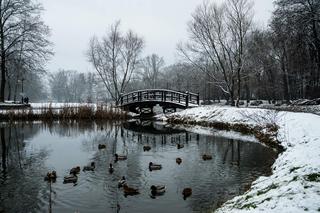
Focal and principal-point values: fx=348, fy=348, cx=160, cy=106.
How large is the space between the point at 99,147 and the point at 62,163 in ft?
10.8

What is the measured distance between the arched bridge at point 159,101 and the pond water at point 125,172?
16.3 metres

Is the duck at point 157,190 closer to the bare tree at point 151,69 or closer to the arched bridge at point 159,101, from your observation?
the arched bridge at point 159,101

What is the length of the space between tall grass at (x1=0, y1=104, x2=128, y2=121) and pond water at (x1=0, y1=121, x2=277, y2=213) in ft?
36.1

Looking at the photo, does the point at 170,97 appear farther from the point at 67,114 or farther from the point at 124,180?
the point at 124,180

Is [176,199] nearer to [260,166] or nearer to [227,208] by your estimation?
[227,208]

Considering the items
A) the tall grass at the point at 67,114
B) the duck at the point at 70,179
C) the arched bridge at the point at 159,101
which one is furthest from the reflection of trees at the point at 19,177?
the arched bridge at the point at 159,101

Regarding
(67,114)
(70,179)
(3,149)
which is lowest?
(70,179)

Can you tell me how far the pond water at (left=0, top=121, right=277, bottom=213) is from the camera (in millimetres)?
8789

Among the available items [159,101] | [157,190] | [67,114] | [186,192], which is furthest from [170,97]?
[186,192]

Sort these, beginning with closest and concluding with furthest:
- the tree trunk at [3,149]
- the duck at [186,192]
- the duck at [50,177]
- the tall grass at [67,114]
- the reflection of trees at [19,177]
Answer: the reflection of trees at [19,177] < the duck at [186,192] < the duck at [50,177] < the tree trunk at [3,149] < the tall grass at [67,114]

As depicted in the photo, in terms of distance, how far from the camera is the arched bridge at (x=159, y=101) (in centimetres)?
3719

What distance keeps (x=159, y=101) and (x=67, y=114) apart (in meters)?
10.1

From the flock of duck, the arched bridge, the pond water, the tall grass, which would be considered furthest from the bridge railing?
the flock of duck

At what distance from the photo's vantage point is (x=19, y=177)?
1136 cm
